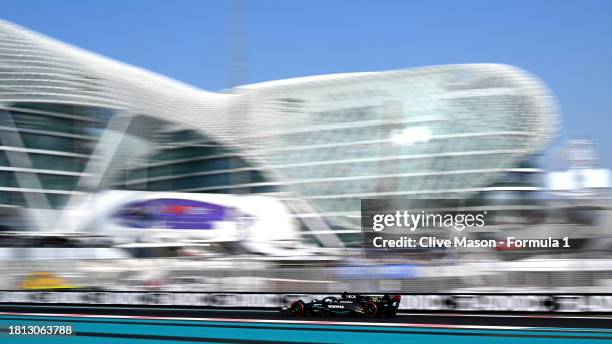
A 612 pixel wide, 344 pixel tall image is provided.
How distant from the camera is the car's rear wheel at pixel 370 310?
1791cm

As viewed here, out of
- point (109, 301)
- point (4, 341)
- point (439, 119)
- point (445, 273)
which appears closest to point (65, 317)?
point (109, 301)

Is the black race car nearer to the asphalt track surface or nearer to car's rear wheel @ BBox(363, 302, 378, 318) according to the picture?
car's rear wheel @ BBox(363, 302, 378, 318)

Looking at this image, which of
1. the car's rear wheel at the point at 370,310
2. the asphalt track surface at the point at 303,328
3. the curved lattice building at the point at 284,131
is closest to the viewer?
the asphalt track surface at the point at 303,328

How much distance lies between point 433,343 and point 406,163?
182 feet

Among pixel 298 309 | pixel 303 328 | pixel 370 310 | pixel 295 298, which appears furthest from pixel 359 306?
pixel 295 298

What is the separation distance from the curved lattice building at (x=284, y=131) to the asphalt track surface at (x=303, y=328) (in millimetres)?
47985

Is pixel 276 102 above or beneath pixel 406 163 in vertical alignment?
above

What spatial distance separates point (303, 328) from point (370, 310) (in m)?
2.43

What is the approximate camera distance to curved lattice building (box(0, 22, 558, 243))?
66.8 m

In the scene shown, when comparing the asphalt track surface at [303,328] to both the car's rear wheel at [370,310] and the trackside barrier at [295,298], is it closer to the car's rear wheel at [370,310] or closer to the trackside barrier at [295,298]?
the car's rear wheel at [370,310]

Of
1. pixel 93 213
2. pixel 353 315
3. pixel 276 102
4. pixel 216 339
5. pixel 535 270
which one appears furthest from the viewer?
pixel 276 102

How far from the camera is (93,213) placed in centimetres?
6644

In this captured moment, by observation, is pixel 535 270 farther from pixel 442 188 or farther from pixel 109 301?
pixel 442 188

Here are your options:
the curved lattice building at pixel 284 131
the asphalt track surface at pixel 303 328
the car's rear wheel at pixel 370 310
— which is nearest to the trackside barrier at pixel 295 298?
the asphalt track surface at pixel 303 328
